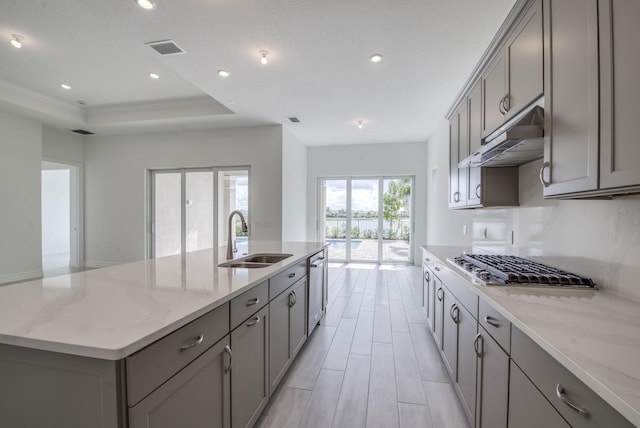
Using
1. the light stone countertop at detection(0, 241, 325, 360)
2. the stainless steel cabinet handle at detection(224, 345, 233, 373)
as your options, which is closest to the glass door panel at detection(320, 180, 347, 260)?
the light stone countertop at detection(0, 241, 325, 360)

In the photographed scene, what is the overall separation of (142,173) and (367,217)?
5152mm

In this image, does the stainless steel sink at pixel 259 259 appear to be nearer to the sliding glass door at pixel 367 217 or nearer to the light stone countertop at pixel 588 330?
the light stone countertop at pixel 588 330

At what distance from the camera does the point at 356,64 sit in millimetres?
2986

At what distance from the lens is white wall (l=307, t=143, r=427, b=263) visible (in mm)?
6348

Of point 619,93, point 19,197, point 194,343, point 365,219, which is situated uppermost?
point 619,93

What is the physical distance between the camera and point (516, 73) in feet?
5.41

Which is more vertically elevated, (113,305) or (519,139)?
(519,139)

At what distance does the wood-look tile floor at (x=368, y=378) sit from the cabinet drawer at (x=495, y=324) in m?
0.80

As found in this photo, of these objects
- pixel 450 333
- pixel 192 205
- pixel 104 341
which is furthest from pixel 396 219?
pixel 104 341

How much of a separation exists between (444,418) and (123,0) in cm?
376

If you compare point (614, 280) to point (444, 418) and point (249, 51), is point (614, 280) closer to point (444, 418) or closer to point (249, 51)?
point (444, 418)

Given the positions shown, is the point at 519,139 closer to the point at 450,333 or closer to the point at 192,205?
the point at 450,333

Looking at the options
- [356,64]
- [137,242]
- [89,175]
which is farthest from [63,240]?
[356,64]

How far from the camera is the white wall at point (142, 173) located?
522cm
